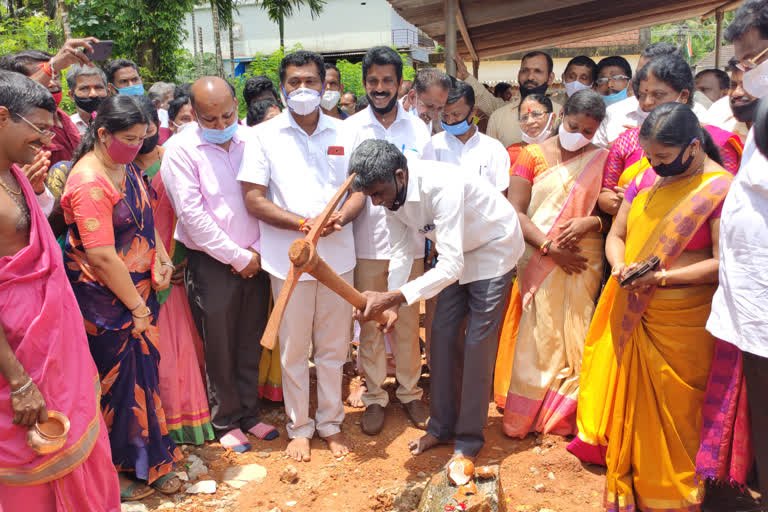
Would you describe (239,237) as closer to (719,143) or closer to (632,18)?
(719,143)

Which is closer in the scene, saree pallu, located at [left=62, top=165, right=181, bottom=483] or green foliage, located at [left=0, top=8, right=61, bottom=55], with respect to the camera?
saree pallu, located at [left=62, top=165, right=181, bottom=483]

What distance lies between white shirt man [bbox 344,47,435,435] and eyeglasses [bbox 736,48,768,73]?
1.88 metres

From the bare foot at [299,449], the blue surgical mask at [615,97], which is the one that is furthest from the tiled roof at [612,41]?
the bare foot at [299,449]

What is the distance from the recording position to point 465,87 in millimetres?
4398

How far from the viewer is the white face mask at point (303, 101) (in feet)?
12.7

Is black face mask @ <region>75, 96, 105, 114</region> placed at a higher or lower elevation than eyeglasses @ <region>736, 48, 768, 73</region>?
lower

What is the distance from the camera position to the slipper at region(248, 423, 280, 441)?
4164 mm

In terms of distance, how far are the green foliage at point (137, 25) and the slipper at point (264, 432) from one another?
56.8ft

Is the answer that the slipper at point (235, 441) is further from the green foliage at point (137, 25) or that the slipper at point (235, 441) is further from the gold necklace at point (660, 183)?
the green foliage at point (137, 25)

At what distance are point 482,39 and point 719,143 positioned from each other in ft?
21.6

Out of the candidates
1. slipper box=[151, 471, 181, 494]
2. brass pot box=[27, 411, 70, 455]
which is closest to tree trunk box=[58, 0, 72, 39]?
slipper box=[151, 471, 181, 494]

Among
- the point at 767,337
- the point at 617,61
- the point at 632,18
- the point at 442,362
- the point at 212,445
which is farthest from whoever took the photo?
the point at 632,18

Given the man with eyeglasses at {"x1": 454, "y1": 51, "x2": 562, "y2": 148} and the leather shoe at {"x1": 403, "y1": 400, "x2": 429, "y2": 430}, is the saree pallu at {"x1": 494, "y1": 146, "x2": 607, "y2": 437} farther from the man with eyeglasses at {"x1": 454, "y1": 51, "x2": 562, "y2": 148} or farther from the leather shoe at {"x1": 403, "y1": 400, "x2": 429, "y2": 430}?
the man with eyeglasses at {"x1": 454, "y1": 51, "x2": 562, "y2": 148}

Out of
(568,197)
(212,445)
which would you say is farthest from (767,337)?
(212,445)
